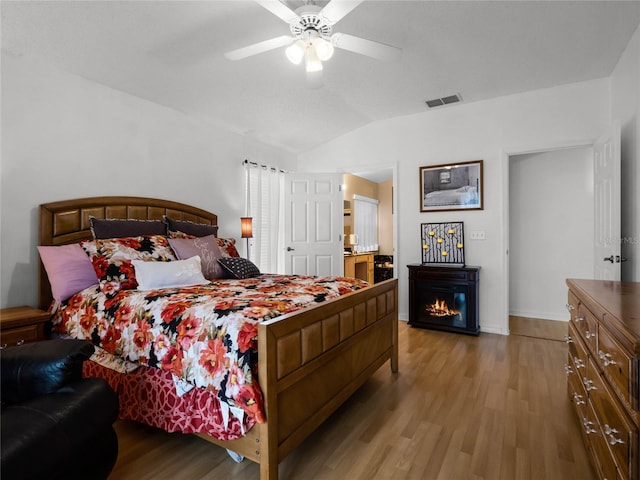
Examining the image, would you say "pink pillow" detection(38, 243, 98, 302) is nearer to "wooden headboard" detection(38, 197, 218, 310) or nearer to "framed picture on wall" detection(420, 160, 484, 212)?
"wooden headboard" detection(38, 197, 218, 310)

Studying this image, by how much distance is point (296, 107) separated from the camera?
4.07m

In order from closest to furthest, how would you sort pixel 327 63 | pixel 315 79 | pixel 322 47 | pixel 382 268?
1. pixel 322 47
2. pixel 315 79
3. pixel 327 63
4. pixel 382 268

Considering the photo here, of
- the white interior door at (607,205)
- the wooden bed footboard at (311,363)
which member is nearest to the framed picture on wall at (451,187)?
the white interior door at (607,205)

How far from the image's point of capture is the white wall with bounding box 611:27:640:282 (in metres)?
2.73

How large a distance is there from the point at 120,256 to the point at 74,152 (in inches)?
45.9

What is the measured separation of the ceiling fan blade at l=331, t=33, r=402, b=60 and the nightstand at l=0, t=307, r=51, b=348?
8.99 ft

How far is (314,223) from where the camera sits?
497cm

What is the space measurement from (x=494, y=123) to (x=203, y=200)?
3.61 m

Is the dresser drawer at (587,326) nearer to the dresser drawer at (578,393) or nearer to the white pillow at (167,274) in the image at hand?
the dresser drawer at (578,393)

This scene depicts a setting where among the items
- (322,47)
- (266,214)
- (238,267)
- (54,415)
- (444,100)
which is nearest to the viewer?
(54,415)

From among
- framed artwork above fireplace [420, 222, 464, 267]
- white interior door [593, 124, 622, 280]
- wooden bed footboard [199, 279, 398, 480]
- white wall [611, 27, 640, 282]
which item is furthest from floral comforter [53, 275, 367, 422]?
white wall [611, 27, 640, 282]

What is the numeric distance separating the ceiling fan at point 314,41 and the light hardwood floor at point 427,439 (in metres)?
2.35

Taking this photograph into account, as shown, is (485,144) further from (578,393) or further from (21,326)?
(21,326)

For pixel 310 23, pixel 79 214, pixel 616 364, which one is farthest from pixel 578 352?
pixel 79 214
